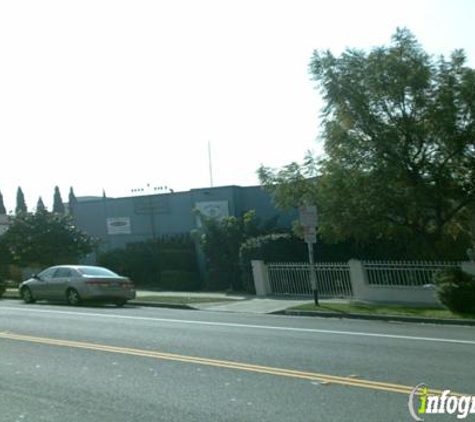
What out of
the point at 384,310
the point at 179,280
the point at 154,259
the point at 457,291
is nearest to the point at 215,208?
the point at 154,259

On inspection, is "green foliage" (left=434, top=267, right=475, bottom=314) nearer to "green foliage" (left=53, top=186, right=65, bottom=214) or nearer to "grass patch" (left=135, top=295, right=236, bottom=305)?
"grass patch" (left=135, top=295, right=236, bottom=305)

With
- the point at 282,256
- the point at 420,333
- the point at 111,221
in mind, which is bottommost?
the point at 420,333

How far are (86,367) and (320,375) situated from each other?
326 cm

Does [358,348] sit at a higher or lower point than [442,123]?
lower

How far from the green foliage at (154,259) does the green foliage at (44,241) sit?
1804 mm

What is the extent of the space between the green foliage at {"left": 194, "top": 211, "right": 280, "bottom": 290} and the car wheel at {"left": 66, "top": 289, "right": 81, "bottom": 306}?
770cm

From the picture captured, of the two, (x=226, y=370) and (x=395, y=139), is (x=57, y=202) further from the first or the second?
(x=226, y=370)

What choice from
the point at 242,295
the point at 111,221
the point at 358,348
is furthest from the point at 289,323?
the point at 111,221

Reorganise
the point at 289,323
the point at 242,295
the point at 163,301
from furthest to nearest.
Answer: the point at 242,295
the point at 163,301
the point at 289,323

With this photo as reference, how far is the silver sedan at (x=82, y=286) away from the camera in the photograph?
21781mm

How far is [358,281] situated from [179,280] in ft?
36.3

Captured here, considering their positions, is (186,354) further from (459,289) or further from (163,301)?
(163,301)

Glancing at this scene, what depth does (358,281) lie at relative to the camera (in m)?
20.9

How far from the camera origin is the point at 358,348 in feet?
36.4
